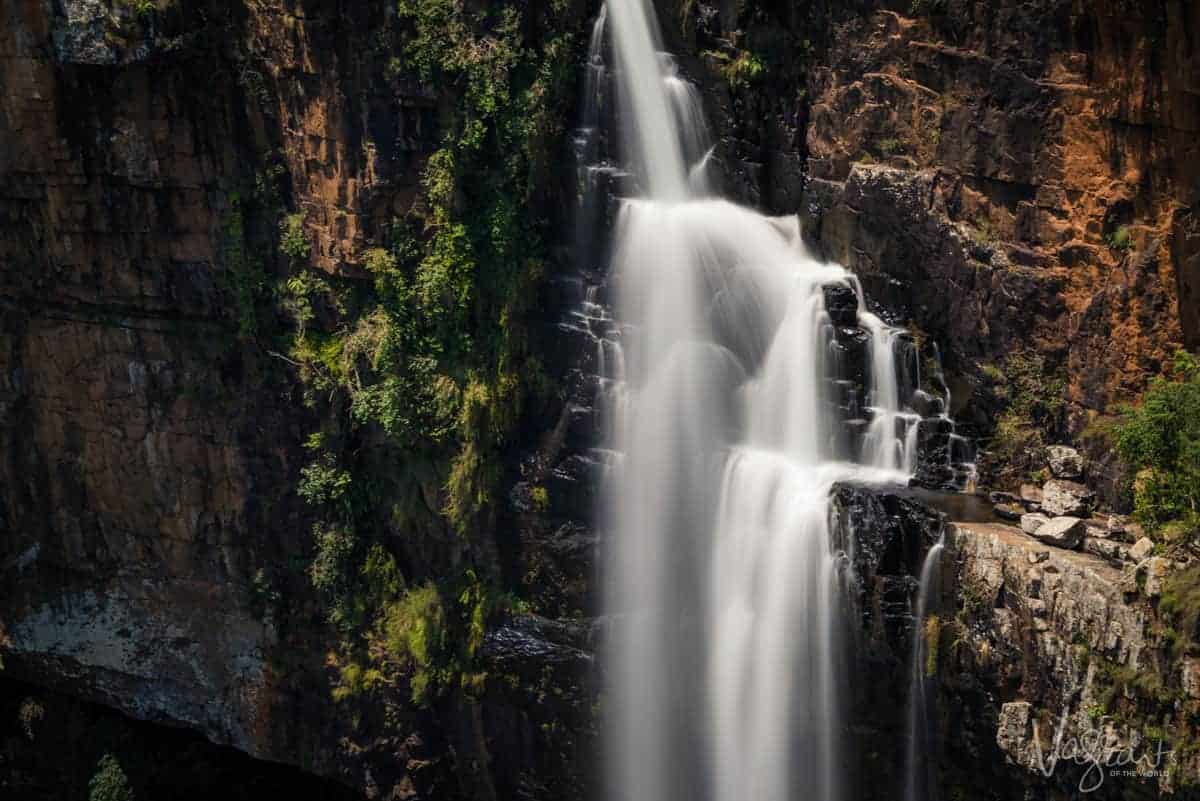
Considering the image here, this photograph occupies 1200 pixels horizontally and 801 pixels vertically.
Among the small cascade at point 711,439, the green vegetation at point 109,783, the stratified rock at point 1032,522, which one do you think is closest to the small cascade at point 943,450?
the small cascade at point 711,439

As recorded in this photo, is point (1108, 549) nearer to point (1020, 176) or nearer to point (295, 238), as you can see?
point (1020, 176)

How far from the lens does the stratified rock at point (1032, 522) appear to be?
48.4 feet

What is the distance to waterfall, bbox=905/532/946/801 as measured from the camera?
15094 mm

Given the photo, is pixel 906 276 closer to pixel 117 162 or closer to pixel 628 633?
pixel 628 633

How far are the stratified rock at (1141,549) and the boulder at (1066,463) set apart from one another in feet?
5.09

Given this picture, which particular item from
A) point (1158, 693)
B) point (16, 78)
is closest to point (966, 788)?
point (1158, 693)

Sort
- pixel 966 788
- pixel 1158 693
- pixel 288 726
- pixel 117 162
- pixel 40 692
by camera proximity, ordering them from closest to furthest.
Answer: 1. pixel 1158 693
2. pixel 966 788
3. pixel 117 162
4. pixel 288 726
5. pixel 40 692

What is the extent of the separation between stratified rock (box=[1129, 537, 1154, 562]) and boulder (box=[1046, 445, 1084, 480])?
1.55 meters

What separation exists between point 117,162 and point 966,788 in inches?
550

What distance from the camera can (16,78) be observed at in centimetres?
1905

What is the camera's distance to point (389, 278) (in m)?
18.5

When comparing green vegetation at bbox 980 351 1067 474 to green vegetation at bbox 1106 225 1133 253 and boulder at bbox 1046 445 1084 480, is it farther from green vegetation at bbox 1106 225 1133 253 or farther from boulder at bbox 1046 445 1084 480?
green vegetation at bbox 1106 225 1133 253

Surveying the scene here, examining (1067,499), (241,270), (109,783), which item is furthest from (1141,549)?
(109,783)

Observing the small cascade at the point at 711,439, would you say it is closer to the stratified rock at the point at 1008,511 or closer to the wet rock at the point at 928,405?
the wet rock at the point at 928,405
